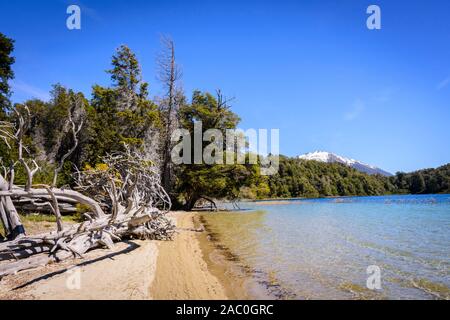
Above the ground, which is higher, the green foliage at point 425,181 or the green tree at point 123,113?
the green tree at point 123,113

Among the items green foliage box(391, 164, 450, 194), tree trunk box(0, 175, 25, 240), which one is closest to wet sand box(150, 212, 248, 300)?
tree trunk box(0, 175, 25, 240)

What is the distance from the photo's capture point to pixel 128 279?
6.30 meters

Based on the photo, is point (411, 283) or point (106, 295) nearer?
point (106, 295)

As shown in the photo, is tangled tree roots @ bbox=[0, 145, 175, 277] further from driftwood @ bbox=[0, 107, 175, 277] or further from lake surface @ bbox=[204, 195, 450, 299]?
lake surface @ bbox=[204, 195, 450, 299]

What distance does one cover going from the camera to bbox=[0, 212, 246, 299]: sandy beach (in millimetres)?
5438

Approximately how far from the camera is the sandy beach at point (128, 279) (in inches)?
214

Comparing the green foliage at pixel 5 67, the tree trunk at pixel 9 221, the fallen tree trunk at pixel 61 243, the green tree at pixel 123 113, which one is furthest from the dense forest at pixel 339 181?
the tree trunk at pixel 9 221

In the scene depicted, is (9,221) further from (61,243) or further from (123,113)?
(123,113)

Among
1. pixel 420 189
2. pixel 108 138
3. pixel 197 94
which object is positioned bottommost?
pixel 420 189

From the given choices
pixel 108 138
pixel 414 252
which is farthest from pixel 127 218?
pixel 108 138

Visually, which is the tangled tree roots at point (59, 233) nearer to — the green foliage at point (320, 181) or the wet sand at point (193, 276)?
the wet sand at point (193, 276)

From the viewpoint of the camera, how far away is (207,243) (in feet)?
37.2

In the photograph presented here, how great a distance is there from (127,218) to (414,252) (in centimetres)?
958
